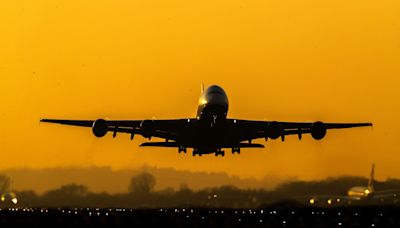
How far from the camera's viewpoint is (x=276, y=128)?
343 feet

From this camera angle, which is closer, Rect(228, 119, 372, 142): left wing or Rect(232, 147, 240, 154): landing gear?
Rect(228, 119, 372, 142): left wing

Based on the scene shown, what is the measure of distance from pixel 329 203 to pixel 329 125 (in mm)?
72269

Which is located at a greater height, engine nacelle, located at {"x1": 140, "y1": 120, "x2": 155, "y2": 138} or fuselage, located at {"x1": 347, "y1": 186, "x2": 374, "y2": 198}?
fuselage, located at {"x1": 347, "y1": 186, "x2": 374, "y2": 198}

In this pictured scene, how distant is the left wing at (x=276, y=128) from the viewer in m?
104

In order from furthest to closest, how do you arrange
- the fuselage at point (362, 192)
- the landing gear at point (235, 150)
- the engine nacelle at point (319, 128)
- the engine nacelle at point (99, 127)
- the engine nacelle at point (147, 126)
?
1. the fuselage at point (362, 192)
2. the engine nacelle at point (319, 128)
3. the landing gear at point (235, 150)
4. the engine nacelle at point (99, 127)
5. the engine nacelle at point (147, 126)

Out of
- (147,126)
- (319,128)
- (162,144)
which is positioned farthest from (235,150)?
(147,126)

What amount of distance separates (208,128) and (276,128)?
8782mm

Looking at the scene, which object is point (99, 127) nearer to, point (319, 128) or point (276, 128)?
point (276, 128)

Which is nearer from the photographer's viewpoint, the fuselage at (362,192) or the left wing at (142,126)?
the left wing at (142,126)

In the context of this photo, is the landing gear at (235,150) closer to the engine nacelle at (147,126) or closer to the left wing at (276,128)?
the left wing at (276,128)

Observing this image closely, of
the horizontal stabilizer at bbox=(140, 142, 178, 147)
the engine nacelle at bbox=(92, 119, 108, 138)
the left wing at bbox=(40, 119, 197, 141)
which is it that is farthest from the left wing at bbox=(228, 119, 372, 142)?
the engine nacelle at bbox=(92, 119, 108, 138)

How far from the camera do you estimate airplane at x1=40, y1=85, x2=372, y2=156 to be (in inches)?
3939

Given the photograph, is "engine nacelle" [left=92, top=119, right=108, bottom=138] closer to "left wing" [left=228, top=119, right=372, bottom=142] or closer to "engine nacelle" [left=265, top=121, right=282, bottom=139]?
"left wing" [left=228, top=119, right=372, bottom=142]

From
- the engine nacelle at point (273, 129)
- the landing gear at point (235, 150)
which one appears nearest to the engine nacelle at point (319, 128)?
the engine nacelle at point (273, 129)
